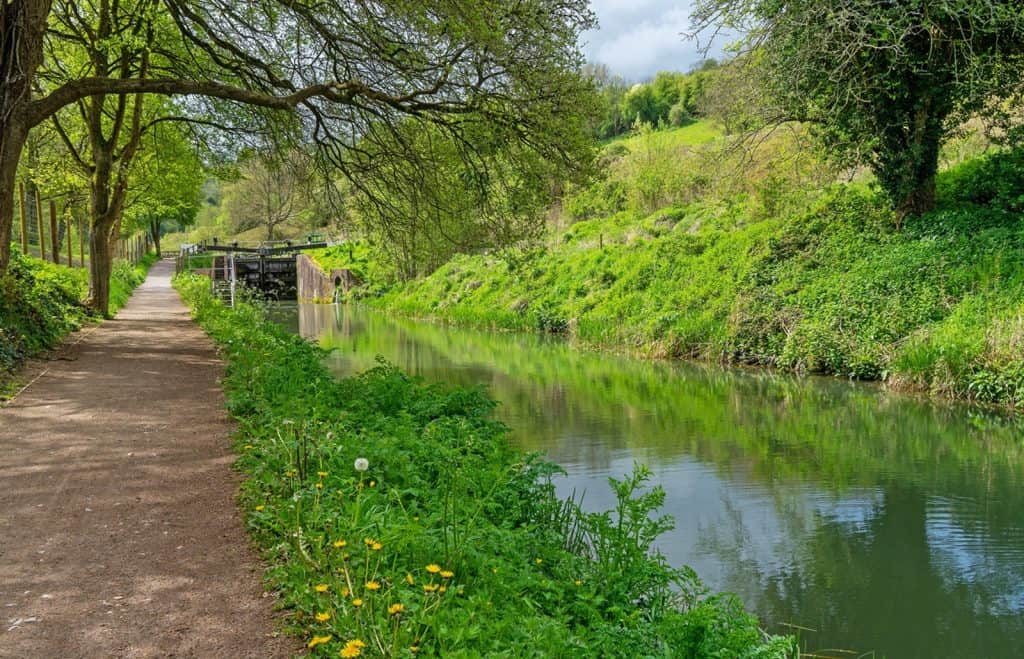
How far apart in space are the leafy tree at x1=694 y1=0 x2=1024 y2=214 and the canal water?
18.7 ft

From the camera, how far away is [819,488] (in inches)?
381

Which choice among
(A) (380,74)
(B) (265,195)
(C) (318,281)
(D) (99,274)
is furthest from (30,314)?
(B) (265,195)

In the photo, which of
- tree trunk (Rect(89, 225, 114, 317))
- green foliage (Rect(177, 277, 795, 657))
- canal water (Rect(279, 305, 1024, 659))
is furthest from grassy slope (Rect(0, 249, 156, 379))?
canal water (Rect(279, 305, 1024, 659))

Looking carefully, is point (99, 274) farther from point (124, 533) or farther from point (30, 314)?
point (124, 533)

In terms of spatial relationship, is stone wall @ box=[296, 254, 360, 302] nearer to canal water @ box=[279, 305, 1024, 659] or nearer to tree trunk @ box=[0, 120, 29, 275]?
canal water @ box=[279, 305, 1024, 659]

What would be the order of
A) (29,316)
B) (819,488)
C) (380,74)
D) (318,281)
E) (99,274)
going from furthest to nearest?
(318,281) < (99,274) < (29,316) < (380,74) < (819,488)

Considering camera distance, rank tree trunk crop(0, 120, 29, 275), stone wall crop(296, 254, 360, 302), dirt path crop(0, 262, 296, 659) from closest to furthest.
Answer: dirt path crop(0, 262, 296, 659) → tree trunk crop(0, 120, 29, 275) → stone wall crop(296, 254, 360, 302)

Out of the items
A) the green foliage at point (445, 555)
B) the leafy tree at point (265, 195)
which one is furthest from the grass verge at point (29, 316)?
the green foliage at point (445, 555)

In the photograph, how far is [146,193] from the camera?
102ft

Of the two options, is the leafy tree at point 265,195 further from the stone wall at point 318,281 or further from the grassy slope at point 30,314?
the grassy slope at point 30,314

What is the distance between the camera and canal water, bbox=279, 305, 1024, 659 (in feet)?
20.8

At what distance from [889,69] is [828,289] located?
15.2 feet

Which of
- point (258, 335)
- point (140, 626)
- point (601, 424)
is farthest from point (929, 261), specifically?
point (140, 626)

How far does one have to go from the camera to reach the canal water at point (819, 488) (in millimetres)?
6336
